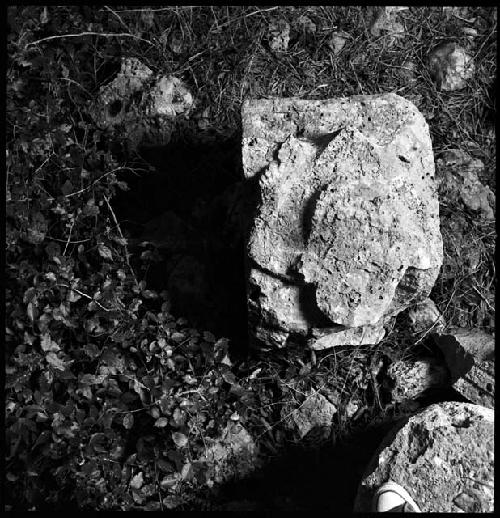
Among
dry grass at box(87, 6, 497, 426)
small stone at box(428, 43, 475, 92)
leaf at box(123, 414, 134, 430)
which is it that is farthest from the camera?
small stone at box(428, 43, 475, 92)

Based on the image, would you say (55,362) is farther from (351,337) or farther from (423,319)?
(423,319)

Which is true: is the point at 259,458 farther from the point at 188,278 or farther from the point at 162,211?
the point at 162,211

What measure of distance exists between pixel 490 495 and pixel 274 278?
3.80ft

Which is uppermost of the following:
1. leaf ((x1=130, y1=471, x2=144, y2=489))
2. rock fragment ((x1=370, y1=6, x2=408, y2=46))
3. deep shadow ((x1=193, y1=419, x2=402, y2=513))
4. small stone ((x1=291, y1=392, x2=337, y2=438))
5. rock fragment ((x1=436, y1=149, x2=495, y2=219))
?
rock fragment ((x1=370, y1=6, x2=408, y2=46))

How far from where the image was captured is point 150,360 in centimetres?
314

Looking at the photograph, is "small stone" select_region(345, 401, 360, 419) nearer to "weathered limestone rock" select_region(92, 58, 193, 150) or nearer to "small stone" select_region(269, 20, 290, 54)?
"weathered limestone rock" select_region(92, 58, 193, 150)

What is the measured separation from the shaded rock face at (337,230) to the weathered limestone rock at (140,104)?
99 cm

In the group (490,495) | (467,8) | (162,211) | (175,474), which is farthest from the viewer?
(467,8)

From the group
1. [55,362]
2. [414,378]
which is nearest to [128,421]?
[55,362]

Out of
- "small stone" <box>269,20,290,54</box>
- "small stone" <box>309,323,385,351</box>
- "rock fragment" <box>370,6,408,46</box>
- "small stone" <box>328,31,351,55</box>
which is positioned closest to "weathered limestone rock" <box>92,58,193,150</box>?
"small stone" <box>269,20,290,54</box>

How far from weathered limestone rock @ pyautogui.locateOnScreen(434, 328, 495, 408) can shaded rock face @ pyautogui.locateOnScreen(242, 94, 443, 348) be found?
507mm

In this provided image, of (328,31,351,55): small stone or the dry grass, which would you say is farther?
(328,31,351,55): small stone

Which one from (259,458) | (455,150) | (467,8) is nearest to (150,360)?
(259,458)

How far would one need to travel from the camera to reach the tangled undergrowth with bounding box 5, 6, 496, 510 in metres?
2.96
